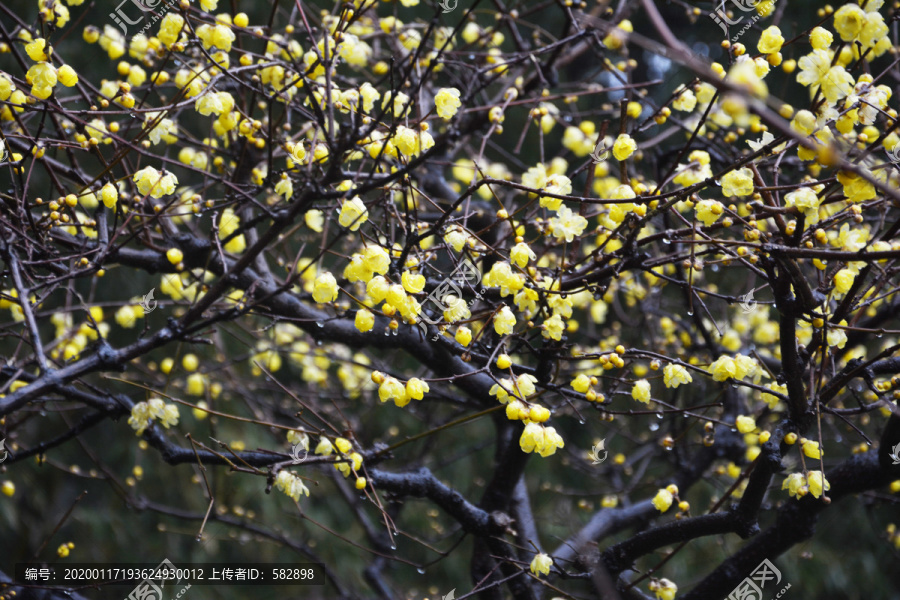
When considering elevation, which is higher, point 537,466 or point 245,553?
point 537,466

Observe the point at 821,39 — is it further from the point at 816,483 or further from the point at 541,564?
the point at 541,564

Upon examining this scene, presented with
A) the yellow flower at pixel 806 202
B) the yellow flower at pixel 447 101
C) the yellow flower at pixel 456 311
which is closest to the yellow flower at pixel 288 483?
the yellow flower at pixel 456 311

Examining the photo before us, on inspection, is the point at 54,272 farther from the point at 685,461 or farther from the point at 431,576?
Answer: the point at 431,576

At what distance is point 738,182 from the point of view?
1.15m

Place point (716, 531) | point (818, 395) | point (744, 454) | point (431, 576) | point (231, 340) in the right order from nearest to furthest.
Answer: point (818, 395) → point (716, 531) → point (744, 454) → point (231, 340) → point (431, 576)

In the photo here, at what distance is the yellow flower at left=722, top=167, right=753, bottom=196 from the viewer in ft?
3.74

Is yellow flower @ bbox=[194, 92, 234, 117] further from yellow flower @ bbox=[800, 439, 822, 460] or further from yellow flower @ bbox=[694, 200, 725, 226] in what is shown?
yellow flower @ bbox=[800, 439, 822, 460]

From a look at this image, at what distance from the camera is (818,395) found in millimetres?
1257

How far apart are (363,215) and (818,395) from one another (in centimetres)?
97

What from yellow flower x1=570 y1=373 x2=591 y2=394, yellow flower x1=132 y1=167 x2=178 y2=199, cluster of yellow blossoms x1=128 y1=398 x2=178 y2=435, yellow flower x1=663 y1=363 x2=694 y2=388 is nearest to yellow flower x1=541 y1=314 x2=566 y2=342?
yellow flower x1=570 y1=373 x2=591 y2=394

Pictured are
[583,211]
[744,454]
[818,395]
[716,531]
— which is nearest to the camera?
[818,395]

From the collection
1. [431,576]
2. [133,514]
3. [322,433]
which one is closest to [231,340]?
[133,514]

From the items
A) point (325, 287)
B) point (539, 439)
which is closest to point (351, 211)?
point (325, 287)

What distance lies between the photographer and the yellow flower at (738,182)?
114cm
